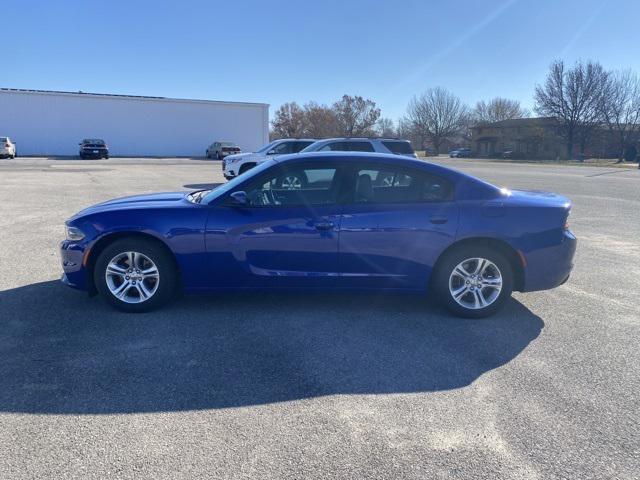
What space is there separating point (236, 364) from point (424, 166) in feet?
8.62

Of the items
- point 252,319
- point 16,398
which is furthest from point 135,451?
point 252,319

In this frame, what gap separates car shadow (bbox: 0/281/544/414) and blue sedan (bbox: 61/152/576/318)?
0.31 metres

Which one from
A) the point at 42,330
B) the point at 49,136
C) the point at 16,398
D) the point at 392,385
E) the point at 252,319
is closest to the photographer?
the point at 16,398

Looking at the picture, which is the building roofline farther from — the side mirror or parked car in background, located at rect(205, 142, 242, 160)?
the side mirror

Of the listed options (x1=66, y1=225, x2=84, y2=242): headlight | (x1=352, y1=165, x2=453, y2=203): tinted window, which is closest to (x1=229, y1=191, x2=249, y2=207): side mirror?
(x1=352, y1=165, x2=453, y2=203): tinted window

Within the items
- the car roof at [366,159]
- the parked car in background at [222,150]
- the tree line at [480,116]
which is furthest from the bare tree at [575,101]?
the car roof at [366,159]

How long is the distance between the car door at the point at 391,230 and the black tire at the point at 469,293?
121 millimetres

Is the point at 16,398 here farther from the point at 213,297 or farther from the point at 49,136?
the point at 49,136

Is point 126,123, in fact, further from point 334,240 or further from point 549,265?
point 549,265

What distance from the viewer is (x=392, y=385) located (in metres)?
3.40

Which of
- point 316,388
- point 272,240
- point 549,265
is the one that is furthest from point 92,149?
point 316,388

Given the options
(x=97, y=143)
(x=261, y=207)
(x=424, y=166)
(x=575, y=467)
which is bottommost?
(x=575, y=467)

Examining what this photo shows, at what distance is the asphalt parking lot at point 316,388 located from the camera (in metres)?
2.58

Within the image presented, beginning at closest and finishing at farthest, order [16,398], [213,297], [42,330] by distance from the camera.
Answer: [16,398]
[42,330]
[213,297]
